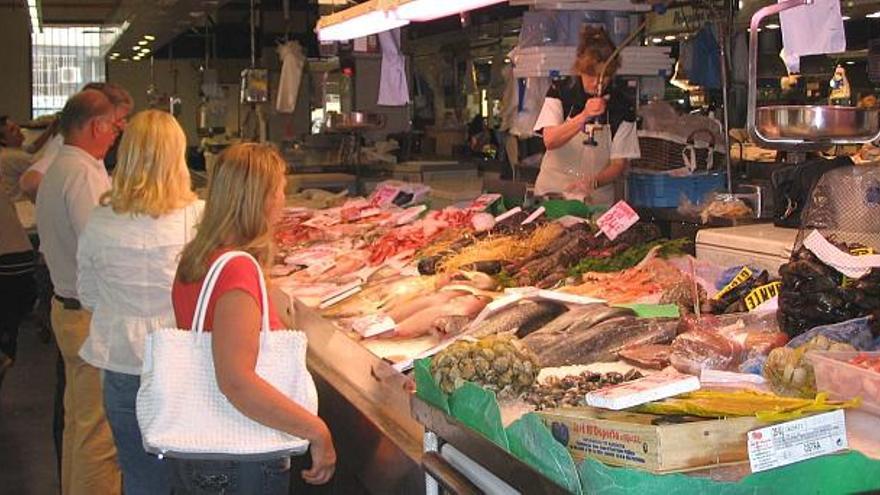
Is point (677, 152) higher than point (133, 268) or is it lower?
higher

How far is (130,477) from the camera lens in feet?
13.8

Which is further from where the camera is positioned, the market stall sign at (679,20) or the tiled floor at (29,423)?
the market stall sign at (679,20)

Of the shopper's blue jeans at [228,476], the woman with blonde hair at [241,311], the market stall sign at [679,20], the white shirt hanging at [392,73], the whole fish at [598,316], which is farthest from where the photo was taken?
the market stall sign at [679,20]

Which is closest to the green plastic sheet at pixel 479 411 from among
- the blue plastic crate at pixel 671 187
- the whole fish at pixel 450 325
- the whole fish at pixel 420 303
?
the whole fish at pixel 450 325

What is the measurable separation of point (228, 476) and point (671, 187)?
142 inches

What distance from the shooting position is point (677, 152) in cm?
659

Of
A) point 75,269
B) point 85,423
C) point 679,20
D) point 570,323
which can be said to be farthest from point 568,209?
point 679,20

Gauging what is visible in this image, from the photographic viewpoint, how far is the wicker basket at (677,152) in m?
6.43

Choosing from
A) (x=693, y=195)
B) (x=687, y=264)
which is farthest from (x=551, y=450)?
(x=693, y=195)

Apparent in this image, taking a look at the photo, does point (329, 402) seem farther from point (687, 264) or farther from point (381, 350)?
point (687, 264)

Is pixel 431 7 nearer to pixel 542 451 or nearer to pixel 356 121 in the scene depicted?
pixel 542 451

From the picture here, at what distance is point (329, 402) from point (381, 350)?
11.9 inches

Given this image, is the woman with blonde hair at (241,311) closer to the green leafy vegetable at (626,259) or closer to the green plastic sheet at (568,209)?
the green leafy vegetable at (626,259)

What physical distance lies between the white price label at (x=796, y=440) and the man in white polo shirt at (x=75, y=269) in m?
3.34
